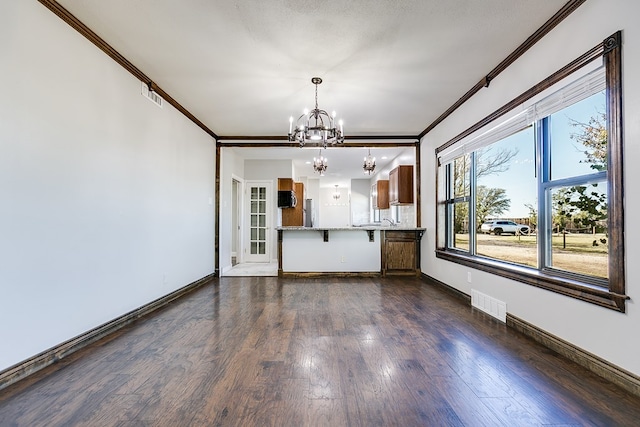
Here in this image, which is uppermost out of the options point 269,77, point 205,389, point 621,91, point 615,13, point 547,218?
point 269,77

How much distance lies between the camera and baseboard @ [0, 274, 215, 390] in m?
1.92

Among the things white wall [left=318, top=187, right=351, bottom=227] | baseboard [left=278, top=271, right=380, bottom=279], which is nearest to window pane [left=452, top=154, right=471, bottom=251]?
baseboard [left=278, top=271, right=380, bottom=279]

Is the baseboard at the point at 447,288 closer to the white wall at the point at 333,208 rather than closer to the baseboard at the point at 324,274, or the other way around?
the baseboard at the point at 324,274

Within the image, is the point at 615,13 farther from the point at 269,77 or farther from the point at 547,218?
the point at 269,77

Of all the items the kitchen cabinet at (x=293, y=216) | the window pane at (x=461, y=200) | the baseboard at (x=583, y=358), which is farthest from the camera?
the kitchen cabinet at (x=293, y=216)

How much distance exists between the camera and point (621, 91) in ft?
6.19

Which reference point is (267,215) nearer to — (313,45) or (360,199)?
(360,199)

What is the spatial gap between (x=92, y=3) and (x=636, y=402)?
4272 millimetres

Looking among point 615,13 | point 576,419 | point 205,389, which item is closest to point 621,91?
point 615,13

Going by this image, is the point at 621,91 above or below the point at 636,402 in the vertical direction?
above

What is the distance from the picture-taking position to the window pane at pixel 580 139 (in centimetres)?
217

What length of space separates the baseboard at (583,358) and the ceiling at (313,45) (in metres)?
2.46

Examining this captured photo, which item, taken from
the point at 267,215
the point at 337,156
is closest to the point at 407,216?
the point at 337,156

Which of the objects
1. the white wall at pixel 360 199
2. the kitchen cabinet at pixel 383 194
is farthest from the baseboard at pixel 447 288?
the white wall at pixel 360 199
